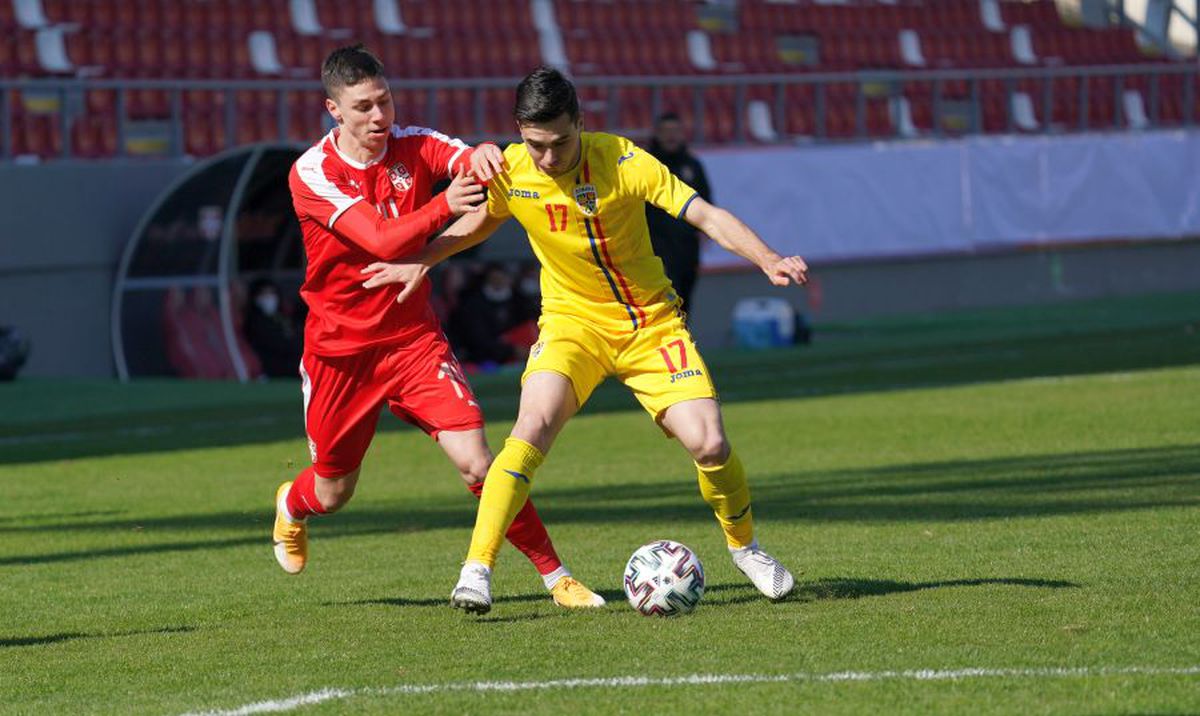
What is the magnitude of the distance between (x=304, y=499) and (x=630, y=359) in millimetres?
1680

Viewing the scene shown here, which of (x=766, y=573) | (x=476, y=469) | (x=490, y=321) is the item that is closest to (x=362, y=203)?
(x=476, y=469)

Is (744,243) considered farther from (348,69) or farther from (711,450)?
(348,69)

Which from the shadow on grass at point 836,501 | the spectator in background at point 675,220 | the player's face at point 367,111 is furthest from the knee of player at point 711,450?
the spectator in background at point 675,220

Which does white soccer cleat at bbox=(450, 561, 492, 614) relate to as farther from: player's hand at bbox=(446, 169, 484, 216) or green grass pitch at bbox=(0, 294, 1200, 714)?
player's hand at bbox=(446, 169, 484, 216)

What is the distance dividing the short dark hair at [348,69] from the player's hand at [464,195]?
0.56 metres

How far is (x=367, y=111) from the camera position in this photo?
788cm

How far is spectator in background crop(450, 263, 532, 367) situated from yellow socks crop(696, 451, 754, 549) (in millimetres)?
14114

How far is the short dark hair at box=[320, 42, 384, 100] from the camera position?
7746 millimetres

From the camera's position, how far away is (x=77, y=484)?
535 inches

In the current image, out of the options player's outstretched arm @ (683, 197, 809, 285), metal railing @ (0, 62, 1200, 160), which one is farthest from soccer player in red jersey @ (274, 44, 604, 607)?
metal railing @ (0, 62, 1200, 160)

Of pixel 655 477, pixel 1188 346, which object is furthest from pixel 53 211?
pixel 1188 346

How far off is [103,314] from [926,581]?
14.6 meters

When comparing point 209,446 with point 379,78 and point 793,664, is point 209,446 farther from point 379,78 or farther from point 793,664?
point 793,664

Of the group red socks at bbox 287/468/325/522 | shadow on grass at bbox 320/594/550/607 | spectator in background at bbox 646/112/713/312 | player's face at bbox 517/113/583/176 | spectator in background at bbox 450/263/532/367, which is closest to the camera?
player's face at bbox 517/113/583/176
